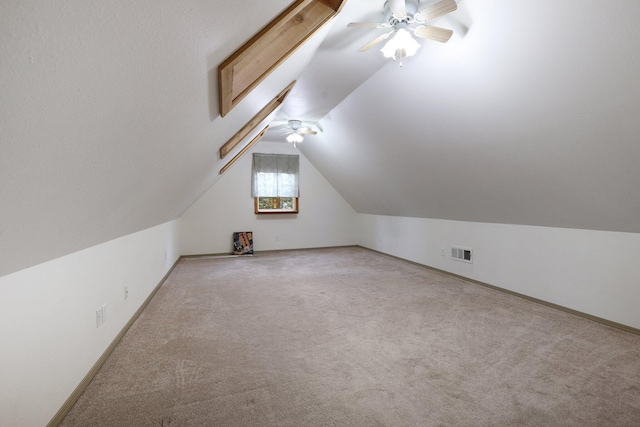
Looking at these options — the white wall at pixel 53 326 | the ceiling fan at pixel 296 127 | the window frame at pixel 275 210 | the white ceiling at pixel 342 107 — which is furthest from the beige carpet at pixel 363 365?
the window frame at pixel 275 210

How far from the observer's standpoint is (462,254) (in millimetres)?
4355

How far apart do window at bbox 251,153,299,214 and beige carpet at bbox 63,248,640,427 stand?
10.4 feet

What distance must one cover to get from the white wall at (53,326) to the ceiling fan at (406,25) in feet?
6.76

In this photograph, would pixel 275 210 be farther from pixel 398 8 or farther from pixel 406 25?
pixel 398 8

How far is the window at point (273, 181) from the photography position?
6.40 meters

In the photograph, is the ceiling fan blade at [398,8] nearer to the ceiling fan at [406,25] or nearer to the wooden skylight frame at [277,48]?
the ceiling fan at [406,25]

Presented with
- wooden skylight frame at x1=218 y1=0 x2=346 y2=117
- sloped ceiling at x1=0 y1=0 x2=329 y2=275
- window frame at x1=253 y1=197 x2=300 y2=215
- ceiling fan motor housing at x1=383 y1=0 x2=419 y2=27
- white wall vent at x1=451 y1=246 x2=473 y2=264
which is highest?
ceiling fan motor housing at x1=383 y1=0 x2=419 y2=27

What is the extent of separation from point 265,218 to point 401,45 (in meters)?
5.03

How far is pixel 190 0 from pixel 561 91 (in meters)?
2.25

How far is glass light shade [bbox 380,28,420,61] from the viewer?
6.54 feet

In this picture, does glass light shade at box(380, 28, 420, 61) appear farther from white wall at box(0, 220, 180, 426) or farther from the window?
the window

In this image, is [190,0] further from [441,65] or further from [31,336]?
[441,65]

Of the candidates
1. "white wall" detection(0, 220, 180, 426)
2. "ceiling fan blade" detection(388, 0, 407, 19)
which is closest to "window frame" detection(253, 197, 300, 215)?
"white wall" detection(0, 220, 180, 426)

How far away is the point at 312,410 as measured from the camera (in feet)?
5.34
